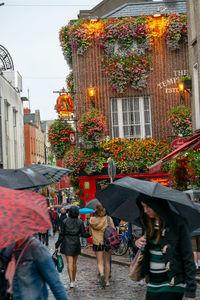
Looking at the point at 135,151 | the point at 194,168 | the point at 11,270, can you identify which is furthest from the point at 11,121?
the point at 11,270

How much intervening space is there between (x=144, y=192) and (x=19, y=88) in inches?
1889

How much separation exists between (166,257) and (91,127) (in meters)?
17.0

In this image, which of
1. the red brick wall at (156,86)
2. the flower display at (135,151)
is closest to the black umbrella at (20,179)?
the flower display at (135,151)

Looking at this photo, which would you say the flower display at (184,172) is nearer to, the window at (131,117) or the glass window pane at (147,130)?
the glass window pane at (147,130)

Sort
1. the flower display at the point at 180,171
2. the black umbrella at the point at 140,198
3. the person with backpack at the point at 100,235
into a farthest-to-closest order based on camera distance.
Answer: the flower display at the point at 180,171 → the person with backpack at the point at 100,235 → the black umbrella at the point at 140,198

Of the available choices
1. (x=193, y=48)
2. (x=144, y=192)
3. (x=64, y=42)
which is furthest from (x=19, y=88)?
(x=144, y=192)

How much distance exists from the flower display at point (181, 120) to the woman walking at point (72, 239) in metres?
10.6

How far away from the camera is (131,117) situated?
23.4 metres

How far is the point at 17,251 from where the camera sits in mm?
3938

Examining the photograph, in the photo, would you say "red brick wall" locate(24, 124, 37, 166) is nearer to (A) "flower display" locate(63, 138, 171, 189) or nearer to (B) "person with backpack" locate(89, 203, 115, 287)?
(A) "flower display" locate(63, 138, 171, 189)

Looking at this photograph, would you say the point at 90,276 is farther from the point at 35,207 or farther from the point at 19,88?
the point at 19,88

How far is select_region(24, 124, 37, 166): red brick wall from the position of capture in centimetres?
6446

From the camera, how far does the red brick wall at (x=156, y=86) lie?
2302 cm

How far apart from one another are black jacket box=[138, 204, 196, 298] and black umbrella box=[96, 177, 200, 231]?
30 centimetres
